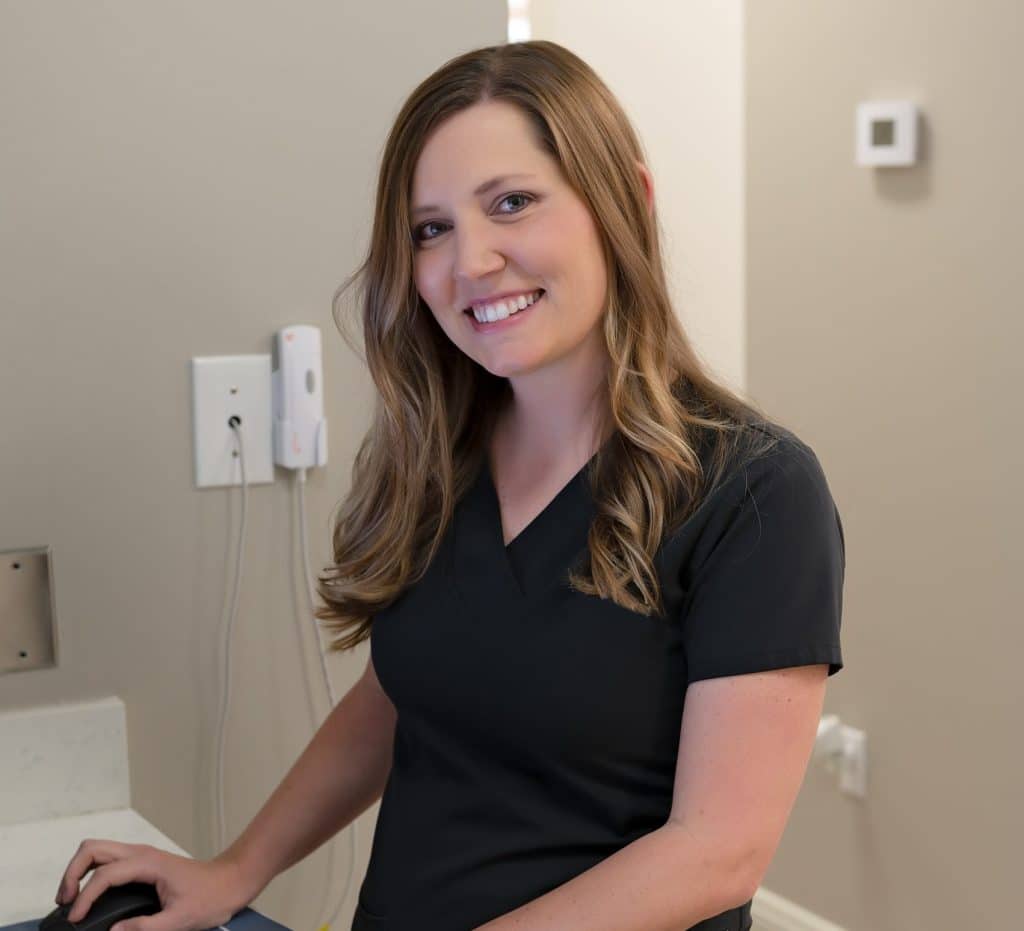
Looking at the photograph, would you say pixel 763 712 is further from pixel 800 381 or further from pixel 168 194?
pixel 800 381

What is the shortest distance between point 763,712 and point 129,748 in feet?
2.50

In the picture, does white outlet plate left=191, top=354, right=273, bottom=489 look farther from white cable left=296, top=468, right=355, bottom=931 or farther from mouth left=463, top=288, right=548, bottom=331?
mouth left=463, top=288, right=548, bottom=331

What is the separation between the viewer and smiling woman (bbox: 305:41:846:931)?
3.48 ft

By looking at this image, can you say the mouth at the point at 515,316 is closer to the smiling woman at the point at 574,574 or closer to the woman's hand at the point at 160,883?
the smiling woman at the point at 574,574

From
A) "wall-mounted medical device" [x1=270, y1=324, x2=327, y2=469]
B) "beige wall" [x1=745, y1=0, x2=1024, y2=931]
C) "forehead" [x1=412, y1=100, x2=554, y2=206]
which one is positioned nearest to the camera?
"forehead" [x1=412, y1=100, x2=554, y2=206]

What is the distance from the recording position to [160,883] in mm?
1240

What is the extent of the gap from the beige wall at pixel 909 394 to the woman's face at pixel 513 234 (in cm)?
142

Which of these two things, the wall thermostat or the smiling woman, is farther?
the wall thermostat

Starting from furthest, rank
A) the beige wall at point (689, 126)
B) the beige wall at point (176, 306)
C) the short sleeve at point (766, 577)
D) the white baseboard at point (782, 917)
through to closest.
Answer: the beige wall at point (689, 126) < the white baseboard at point (782, 917) < the beige wall at point (176, 306) < the short sleeve at point (766, 577)

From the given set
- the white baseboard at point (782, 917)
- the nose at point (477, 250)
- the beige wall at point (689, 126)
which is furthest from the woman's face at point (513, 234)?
the white baseboard at point (782, 917)

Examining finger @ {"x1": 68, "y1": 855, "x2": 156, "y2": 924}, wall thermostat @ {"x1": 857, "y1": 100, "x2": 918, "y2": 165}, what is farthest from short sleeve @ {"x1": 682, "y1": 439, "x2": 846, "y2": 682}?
wall thermostat @ {"x1": 857, "y1": 100, "x2": 918, "y2": 165}

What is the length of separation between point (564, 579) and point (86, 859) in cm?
47

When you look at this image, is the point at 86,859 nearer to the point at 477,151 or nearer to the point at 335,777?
the point at 335,777

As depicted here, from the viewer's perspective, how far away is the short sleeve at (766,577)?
1.05 metres
